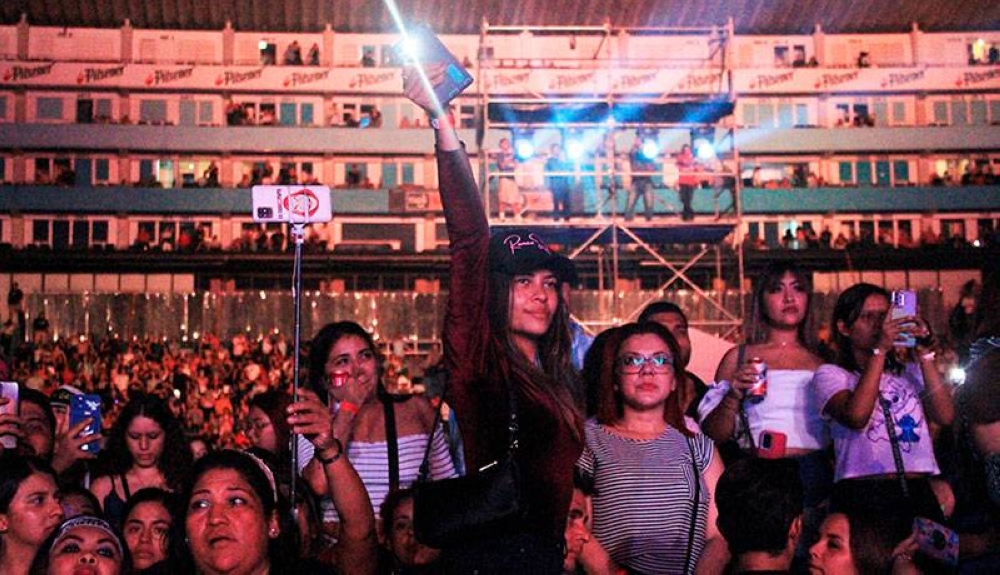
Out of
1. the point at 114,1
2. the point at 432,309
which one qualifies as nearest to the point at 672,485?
the point at 432,309

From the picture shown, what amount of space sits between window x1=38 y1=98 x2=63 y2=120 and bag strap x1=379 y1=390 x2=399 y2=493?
3813 cm

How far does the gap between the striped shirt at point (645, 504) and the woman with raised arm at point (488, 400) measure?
777mm

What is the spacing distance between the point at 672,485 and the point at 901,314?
5.16 ft

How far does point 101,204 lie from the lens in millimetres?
40938

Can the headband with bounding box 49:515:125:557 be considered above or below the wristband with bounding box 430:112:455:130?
below

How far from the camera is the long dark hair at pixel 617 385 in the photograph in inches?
198

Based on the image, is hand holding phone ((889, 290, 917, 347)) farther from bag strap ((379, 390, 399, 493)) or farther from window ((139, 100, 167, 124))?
window ((139, 100, 167, 124))

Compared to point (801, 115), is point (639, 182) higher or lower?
lower

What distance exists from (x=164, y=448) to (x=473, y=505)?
380 centimetres

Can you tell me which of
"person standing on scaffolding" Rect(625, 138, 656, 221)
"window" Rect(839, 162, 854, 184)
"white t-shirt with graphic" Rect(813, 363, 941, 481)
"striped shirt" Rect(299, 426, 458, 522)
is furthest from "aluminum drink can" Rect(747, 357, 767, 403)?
"window" Rect(839, 162, 854, 184)

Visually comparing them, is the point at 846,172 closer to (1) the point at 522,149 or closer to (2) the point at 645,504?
(1) the point at 522,149

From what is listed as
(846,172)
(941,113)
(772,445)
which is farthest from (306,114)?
(772,445)

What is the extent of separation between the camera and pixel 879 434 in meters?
5.75

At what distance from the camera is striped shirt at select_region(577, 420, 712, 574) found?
466cm
